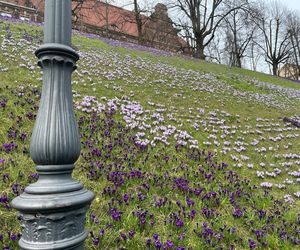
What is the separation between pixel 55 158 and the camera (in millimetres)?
1962

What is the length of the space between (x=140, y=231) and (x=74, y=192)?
2.85 metres

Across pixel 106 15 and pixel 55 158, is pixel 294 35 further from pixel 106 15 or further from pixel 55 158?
pixel 55 158

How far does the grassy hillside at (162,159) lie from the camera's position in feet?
15.4

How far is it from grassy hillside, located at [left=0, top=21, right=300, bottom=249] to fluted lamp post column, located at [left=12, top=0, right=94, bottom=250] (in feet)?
7.07

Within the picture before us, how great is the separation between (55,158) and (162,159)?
585 cm

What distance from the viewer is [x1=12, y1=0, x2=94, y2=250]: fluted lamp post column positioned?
187 centimetres

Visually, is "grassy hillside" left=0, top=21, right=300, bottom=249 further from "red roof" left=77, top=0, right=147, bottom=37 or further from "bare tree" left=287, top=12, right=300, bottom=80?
"bare tree" left=287, top=12, right=300, bottom=80

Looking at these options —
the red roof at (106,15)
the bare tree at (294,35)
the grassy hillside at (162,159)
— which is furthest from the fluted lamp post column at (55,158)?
the bare tree at (294,35)

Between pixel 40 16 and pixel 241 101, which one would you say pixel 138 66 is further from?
pixel 40 16

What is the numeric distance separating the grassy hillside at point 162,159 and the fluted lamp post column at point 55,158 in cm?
215

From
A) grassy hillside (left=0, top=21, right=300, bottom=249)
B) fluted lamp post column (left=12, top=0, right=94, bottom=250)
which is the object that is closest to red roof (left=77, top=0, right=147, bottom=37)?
grassy hillside (left=0, top=21, right=300, bottom=249)

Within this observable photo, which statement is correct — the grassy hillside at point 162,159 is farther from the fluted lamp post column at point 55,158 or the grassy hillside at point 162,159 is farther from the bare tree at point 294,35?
the bare tree at point 294,35

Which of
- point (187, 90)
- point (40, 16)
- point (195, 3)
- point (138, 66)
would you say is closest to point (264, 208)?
point (187, 90)

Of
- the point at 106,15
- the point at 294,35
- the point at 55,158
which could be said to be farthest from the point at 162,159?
the point at 294,35
